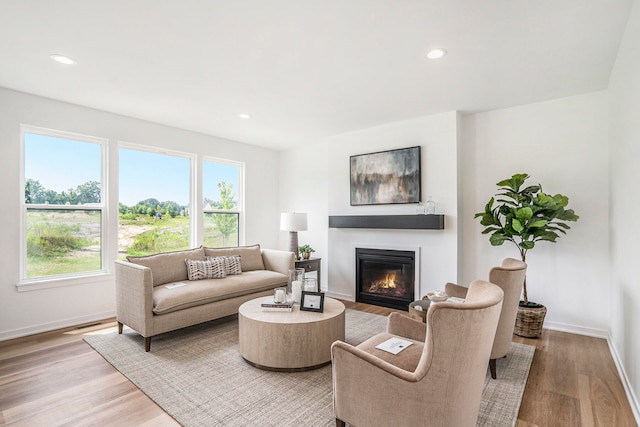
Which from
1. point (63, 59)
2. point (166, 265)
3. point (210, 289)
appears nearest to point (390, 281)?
point (210, 289)

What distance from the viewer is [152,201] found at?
181 inches

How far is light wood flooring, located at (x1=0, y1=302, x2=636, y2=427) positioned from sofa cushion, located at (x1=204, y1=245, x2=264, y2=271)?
1.64 m

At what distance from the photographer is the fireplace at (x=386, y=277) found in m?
4.41

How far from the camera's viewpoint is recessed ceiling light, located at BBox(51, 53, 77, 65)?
268cm

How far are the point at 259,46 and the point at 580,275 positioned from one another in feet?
12.9

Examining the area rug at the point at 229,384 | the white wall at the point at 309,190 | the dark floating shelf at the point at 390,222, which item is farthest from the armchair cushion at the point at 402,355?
the white wall at the point at 309,190

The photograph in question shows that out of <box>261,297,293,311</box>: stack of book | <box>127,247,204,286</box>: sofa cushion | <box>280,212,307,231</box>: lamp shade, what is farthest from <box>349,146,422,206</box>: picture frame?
<box>127,247,204,286</box>: sofa cushion

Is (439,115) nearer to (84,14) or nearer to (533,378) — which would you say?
(533,378)

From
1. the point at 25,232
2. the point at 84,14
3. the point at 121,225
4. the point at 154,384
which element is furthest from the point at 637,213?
the point at 25,232

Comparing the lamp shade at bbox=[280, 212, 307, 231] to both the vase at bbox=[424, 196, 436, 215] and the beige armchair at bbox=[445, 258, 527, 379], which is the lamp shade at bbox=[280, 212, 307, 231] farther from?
the beige armchair at bbox=[445, 258, 527, 379]

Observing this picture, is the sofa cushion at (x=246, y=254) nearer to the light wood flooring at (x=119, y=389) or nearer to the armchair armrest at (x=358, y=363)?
the light wood flooring at (x=119, y=389)

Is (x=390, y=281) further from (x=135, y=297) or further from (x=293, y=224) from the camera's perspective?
(x=135, y=297)

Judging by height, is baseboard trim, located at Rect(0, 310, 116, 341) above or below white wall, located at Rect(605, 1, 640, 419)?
below

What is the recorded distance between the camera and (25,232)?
3.53 m
